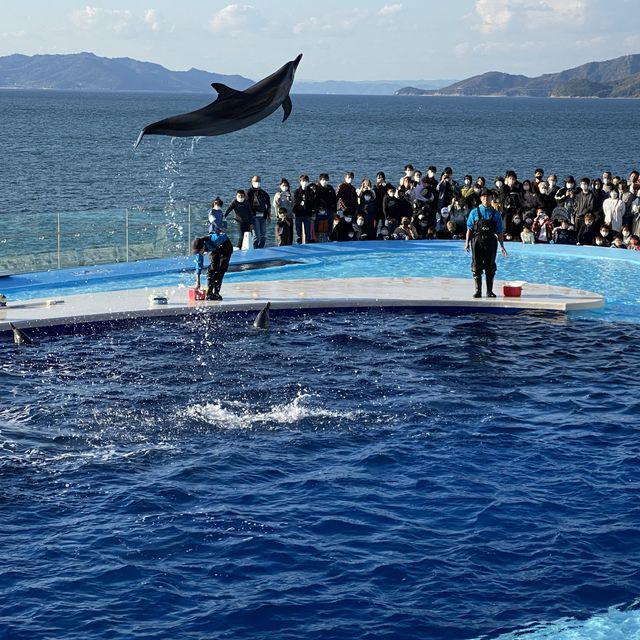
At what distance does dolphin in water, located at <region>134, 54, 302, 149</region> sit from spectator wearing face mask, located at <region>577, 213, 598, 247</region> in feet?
37.6

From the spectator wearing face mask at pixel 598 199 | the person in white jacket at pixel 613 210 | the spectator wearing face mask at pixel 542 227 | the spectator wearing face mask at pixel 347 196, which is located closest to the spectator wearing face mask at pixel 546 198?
the spectator wearing face mask at pixel 542 227

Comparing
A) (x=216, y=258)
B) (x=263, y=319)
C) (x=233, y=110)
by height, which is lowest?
(x=263, y=319)

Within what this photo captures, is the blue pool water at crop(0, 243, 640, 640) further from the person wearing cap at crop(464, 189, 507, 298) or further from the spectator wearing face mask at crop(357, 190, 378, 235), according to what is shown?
the spectator wearing face mask at crop(357, 190, 378, 235)

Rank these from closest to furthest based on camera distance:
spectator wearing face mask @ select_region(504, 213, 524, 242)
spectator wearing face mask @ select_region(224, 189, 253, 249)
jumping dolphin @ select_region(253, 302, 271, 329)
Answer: jumping dolphin @ select_region(253, 302, 271, 329) < spectator wearing face mask @ select_region(224, 189, 253, 249) < spectator wearing face mask @ select_region(504, 213, 524, 242)

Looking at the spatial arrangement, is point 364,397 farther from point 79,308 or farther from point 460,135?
point 460,135

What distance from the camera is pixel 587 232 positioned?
25531mm

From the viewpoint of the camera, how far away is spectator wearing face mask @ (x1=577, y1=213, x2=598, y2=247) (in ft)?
83.1

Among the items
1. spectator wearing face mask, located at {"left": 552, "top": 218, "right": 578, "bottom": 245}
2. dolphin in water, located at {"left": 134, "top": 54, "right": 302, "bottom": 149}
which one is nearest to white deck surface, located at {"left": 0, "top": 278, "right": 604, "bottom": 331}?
→ spectator wearing face mask, located at {"left": 552, "top": 218, "right": 578, "bottom": 245}

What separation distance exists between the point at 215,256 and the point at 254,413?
5.70 meters

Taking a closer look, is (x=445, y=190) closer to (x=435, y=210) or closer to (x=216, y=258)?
(x=435, y=210)

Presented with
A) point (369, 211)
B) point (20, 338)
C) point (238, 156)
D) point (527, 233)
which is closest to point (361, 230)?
point (369, 211)

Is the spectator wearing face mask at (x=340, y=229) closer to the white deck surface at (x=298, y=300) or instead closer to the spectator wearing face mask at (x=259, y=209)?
the spectator wearing face mask at (x=259, y=209)

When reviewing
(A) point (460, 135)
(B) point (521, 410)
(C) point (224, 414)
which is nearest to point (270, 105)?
(C) point (224, 414)

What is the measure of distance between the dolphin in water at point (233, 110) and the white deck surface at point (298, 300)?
17.9 ft
